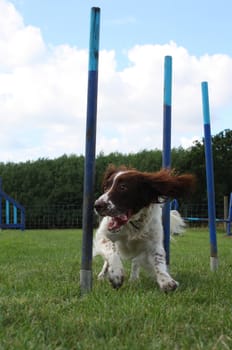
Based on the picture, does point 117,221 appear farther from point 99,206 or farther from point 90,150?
point 90,150

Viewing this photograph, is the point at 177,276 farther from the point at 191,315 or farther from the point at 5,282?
the point at 191,315

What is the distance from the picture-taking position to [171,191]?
415cm

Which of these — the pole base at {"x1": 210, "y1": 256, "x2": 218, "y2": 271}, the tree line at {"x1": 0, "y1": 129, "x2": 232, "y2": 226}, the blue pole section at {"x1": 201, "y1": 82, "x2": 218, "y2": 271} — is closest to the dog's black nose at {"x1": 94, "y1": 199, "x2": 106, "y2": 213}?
the blue pole section at {"x1": 201, "y1": 82, "x2": 218, "y2": 271}

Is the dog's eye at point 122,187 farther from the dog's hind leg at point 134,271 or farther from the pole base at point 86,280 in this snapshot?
the pole base at point 86,280

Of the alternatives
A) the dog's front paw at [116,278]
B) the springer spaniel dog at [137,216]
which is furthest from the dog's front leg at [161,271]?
the dog's front paw at [116,278]

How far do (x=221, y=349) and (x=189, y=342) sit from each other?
0.55 ft

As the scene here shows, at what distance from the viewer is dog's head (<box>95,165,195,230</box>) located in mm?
3801

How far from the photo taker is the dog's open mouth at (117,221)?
388 cm

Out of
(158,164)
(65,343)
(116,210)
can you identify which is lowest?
(65,343)

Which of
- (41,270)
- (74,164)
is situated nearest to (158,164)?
(74,164)

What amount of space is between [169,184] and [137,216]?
36 centimetres

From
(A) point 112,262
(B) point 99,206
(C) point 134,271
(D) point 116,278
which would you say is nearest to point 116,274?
(D) point 116,278

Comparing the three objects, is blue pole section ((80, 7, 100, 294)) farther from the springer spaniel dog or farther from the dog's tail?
the dog's tail

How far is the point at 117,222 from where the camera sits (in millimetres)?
3904
